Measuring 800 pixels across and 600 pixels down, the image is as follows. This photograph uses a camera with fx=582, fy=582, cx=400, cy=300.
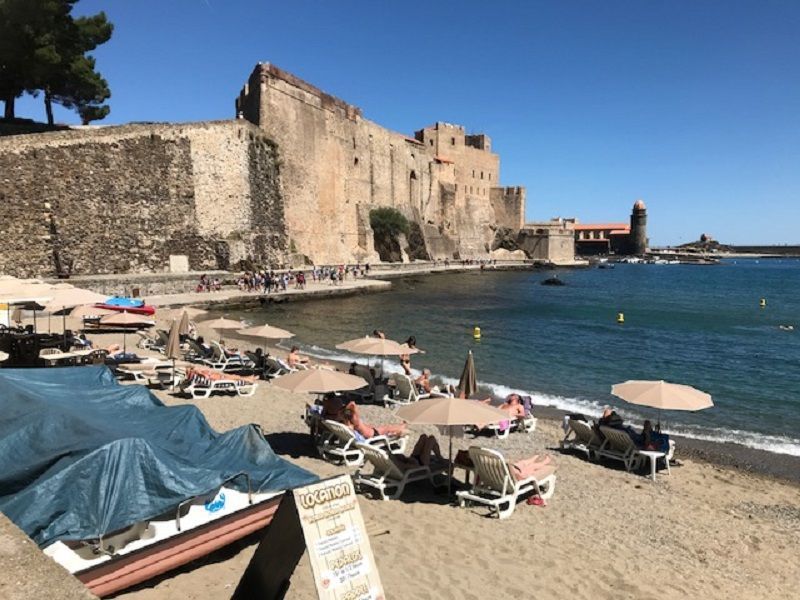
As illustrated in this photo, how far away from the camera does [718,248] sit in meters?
200

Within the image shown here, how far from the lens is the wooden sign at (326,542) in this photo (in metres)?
2.51

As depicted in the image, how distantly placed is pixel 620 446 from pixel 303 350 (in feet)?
39.8

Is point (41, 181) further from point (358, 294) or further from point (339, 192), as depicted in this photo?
point (339, 192)

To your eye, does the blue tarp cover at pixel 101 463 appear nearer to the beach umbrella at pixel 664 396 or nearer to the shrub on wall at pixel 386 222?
the beach umbrella at pixel 664 396

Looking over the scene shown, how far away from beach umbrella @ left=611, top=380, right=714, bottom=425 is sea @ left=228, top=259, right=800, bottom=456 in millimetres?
2990

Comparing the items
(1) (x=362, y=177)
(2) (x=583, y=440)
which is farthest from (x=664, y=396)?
(1) (x=362, y=177)

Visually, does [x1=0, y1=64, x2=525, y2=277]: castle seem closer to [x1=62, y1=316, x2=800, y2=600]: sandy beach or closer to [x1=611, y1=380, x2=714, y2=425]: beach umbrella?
[x1=62, y1=316, x2=800, y2=600]: sandy beach

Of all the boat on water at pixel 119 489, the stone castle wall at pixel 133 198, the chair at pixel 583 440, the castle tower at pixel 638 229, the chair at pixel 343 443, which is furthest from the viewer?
the castle tower at pixel 638 229

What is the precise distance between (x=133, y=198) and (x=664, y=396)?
25456 millimetres

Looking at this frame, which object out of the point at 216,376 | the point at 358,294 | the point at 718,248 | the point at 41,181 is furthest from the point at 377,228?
the point at 718,248

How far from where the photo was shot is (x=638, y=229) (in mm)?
132125

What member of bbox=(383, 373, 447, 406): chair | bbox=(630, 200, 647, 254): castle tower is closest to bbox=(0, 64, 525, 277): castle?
bbox=(383, 373, 447, 406): chair

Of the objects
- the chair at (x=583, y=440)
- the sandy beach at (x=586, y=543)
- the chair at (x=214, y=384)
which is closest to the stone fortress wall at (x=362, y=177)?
the chair at (x=214, y=384)

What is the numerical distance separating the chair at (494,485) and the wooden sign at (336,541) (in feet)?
12.9
